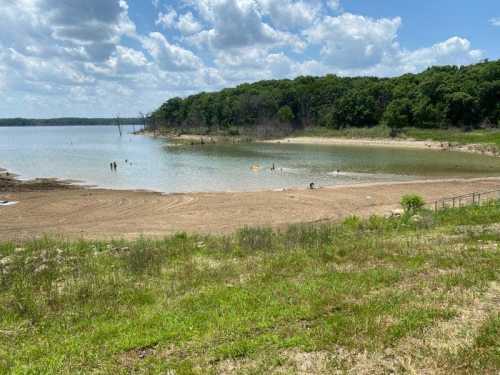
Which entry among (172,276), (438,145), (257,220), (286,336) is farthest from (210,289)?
(438,145)

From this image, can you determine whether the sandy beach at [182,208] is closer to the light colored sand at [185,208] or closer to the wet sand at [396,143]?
the light colored sand at [185,208]

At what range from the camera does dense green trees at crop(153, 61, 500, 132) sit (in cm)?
8712

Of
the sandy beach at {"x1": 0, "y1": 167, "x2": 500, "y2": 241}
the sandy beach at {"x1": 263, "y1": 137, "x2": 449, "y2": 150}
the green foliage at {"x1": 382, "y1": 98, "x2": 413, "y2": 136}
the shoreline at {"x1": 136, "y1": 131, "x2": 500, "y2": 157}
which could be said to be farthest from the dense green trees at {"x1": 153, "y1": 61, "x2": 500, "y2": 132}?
the sandy beach at {"x1": 0, "y1": 167, "x2": 500, "y2": 241}

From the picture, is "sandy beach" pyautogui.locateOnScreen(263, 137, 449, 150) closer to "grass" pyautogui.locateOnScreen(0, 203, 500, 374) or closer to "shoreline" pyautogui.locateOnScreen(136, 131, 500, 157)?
"shoreline" pyautogui.locateOnScreen(136, 131, 500, 157)

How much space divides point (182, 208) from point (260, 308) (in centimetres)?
1977


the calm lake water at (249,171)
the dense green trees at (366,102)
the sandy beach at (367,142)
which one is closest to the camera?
the calm lake water at (249,171)

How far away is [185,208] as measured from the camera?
1022 inches

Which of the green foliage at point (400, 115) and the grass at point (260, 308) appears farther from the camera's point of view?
the green foliage at point (400, 115)

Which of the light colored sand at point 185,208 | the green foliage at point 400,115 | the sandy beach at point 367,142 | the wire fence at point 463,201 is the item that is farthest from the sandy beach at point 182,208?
the green foliage at point 400,115

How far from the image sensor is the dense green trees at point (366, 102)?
8712 centimetres

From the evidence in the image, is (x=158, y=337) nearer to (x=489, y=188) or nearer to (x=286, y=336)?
(x=286, y=336)

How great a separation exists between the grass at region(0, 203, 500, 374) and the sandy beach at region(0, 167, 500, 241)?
865cm

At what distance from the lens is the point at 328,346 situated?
5496mm

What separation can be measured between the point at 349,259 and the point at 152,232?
1213 cm
